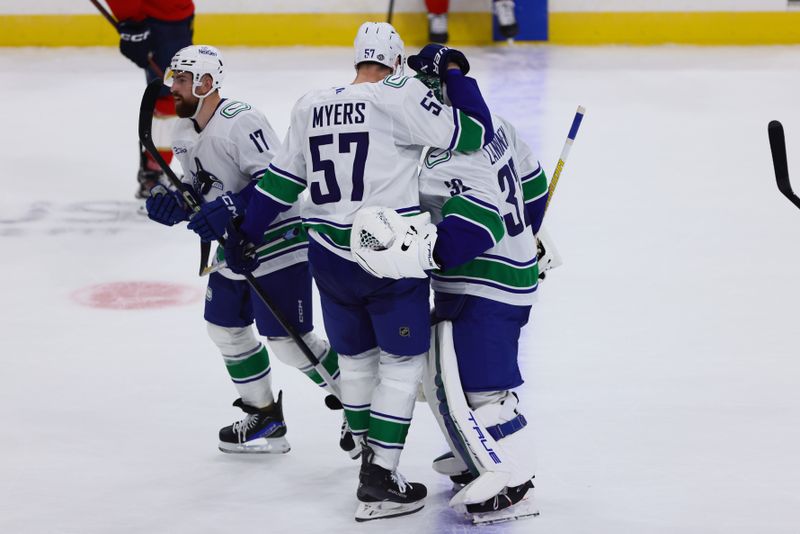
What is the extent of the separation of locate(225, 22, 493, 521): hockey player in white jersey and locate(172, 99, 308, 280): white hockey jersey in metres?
0.27

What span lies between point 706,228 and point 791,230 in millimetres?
362

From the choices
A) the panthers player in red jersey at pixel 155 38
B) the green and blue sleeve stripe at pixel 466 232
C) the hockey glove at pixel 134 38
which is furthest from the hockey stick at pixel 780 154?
the hockey glove at pixel 134 38

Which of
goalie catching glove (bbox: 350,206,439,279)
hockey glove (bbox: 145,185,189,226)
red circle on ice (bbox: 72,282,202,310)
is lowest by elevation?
red circle on ice (bbox: 72,282,202,310)

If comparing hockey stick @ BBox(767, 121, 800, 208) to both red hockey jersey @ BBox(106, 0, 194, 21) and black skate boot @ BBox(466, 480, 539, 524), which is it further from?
red hockey jersey @ BBox(106, 0, 194, 21)

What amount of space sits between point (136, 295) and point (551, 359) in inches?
68.4

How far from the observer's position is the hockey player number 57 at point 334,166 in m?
2.88

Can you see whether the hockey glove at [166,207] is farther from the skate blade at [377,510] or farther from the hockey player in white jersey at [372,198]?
the skate blade at [377,510]

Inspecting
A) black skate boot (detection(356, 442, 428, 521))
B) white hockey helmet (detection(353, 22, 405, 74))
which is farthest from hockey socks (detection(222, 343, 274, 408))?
white hockey helmet (detection(353, 22, 405, 74))

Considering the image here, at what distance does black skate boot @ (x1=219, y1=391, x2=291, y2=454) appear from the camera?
3.46 metres

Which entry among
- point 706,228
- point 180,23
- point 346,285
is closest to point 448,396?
point 346,285

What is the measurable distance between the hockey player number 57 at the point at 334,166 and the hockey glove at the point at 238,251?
279 millimetres

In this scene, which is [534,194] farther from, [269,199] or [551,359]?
[551,359]

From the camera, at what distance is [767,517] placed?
300 cm

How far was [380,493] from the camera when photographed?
2.98 meters
